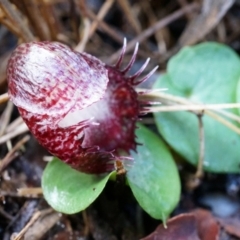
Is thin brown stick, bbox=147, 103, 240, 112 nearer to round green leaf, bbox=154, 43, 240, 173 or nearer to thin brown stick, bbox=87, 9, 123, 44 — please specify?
round green leaf, bbox=154, 43, 240, 173

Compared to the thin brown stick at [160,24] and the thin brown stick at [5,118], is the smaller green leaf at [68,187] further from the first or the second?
the thin brown stick at [160,24]

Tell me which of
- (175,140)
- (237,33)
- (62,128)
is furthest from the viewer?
(237,33)

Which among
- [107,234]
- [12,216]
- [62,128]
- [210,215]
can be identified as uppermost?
[62,128]

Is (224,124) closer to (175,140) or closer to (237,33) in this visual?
(175,140)

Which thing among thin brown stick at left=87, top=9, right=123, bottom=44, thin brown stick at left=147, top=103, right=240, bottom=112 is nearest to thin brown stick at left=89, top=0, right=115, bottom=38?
thin brown stick at left=87, top=9, right=123, bottom=44

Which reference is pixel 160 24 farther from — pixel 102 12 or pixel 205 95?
pixel 205 95

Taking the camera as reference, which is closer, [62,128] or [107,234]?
[62,128]

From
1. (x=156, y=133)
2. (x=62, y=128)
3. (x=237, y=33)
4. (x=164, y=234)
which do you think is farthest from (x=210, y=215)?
(x=237, y=33)

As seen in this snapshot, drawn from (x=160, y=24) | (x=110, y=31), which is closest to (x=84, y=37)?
(x=110, y=31)
